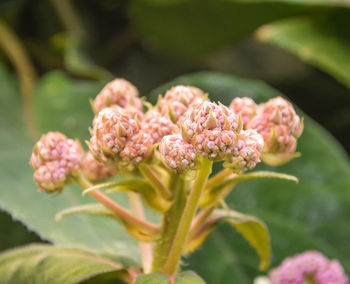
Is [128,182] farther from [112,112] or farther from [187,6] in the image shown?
[187,6]

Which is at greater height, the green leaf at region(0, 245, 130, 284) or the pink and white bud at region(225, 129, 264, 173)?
the pink and white bud at region(225, 129, 264, 173)

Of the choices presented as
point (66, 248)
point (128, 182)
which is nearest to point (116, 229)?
point (66, 248)

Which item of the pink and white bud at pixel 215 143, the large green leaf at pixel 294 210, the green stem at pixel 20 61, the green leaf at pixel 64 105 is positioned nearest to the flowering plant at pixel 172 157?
the pink and white bud at pixel 215 143

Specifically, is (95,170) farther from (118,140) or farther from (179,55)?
(179,55)

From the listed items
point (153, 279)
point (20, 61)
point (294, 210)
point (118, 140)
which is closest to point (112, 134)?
point (118, 140)

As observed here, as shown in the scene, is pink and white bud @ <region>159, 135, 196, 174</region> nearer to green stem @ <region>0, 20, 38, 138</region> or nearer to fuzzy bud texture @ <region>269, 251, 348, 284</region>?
fuzzy bud texture @ <region>269, 251, 348, 284</region>

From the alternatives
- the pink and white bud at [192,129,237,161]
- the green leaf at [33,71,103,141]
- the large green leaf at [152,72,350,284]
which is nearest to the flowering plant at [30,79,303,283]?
the pink and white bud at [192,129,237,161]

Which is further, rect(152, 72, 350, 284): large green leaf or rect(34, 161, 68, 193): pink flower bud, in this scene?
rect(152, 72, 350, 284): large green leaf
